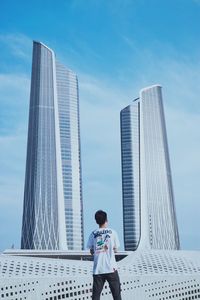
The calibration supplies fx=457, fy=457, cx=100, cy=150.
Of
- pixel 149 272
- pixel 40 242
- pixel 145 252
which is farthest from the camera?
pixel 40 242

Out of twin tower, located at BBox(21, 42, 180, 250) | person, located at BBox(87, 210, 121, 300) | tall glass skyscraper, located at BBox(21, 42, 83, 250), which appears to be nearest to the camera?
person, located at BBox(87, 210, 121, 300)

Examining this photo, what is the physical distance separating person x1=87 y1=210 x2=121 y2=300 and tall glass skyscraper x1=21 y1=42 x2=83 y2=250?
166 meters

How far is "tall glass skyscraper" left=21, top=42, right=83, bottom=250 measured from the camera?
176000 mm

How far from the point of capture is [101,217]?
10.8 metres

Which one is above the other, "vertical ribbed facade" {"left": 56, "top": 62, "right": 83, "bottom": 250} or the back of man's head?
"vertical ribbed facade" {"left": 56, "top": 62, "right": 83, "bottom": 250}

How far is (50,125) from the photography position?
621ft

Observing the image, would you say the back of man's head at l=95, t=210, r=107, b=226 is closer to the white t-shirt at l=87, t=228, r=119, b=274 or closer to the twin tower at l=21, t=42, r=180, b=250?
the white t-shirt at l=87, t=228, r=119, b=274

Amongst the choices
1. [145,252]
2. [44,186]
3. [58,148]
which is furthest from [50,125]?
[145,252]

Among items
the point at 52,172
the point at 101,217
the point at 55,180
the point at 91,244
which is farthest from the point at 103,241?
the point at 52,172

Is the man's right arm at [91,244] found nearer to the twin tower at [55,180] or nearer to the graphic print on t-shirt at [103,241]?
the graphic print on t-shirt at [103,241]

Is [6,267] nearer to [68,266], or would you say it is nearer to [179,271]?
[68,266]

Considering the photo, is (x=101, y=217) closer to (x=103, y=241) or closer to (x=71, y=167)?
(x=103, y=241)

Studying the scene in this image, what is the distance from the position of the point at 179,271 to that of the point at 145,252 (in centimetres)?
1117

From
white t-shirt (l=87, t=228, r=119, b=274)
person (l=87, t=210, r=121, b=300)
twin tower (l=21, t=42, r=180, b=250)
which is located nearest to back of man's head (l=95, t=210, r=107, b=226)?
person (l=87, t=210, r=121, b=300)
